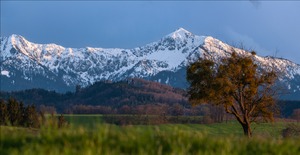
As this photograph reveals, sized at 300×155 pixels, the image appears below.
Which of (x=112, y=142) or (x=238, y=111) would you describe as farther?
(x=238, y=111)

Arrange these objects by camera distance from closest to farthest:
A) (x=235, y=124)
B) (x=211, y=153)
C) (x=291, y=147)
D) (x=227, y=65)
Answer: (x=211, y=153) → (x=291, y=147) → (x=227, y=65) → (x=235, y=124)

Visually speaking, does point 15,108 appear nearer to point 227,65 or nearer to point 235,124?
point 227,65

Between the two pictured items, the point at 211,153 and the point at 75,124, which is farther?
the point at 75,124

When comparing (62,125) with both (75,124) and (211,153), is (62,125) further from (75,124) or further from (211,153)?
(211,153)

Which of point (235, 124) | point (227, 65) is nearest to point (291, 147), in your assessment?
point (227, 65)

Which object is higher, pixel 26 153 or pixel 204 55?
pixel 204 55

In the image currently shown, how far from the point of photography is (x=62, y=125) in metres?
13.6

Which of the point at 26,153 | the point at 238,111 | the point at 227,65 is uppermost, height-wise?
the point at 227,65

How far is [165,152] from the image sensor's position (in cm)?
1166

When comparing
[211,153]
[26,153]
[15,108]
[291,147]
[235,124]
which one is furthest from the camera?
[235,124]

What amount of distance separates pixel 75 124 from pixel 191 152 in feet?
11.3

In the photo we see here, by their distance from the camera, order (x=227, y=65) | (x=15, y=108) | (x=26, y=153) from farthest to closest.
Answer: (x=15, y=108)
(x=227, y=65)
(x=26, y=153)

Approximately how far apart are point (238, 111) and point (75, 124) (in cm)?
5138

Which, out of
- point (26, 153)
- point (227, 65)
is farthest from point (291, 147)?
point (227, 65)
